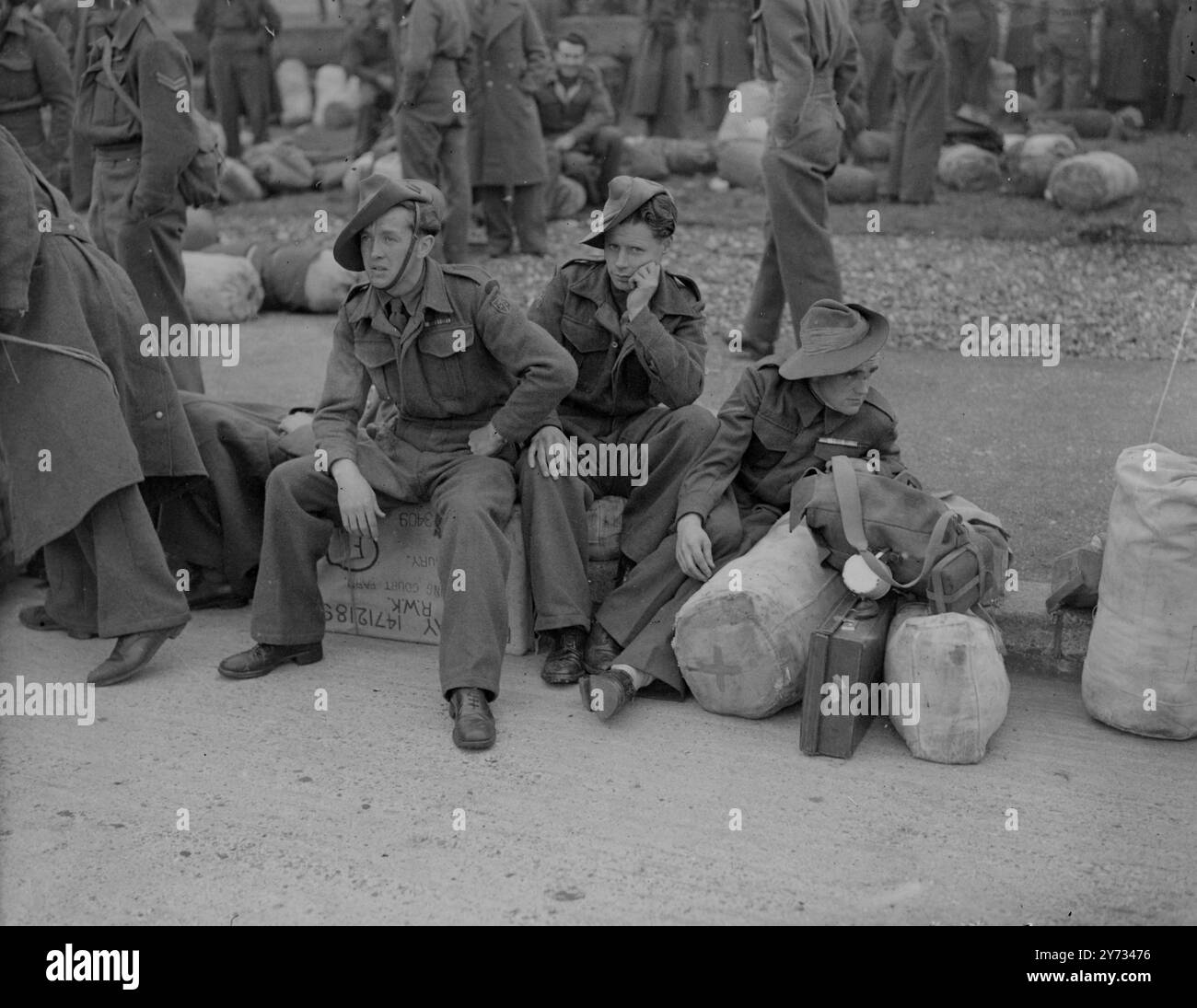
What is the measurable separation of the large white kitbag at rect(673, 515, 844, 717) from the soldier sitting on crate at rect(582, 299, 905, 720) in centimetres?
14

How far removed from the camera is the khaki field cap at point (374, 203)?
14.7 ft

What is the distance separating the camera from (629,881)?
11.3ft

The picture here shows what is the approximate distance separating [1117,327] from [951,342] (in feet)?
3.24

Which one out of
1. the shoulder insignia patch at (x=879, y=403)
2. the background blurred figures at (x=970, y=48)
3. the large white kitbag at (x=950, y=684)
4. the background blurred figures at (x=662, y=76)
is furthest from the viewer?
the background blurred figures at (x=662, y=76)

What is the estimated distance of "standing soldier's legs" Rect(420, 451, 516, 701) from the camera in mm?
4250

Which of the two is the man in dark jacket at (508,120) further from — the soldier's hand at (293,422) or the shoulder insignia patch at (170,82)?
the soldier's hand at (293,422)

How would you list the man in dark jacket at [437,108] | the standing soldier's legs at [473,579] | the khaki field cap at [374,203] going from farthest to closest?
the man in dark jacket at [437,108], the khaki field cap at [374,203], the standing soldier's legs at [473,579]

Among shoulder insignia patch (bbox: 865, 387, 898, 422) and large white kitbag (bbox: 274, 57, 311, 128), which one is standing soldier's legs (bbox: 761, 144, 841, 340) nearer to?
shoulder insignia patch (bbox: 865, 387, 898, 422)

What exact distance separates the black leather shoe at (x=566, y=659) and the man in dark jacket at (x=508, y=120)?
6.15 meters

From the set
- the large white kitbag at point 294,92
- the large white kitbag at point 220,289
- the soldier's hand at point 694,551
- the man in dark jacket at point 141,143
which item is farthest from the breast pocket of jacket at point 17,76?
the large white kitbag at point 294,92

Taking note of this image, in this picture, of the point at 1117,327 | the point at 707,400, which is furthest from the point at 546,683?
the point at 1117,327

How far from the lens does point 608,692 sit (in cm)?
426

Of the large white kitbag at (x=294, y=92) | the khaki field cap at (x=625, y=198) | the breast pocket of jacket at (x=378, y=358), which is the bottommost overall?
the large white kitbag at (x=294, y=92)

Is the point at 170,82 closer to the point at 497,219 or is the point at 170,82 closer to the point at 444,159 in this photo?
the point at 444,159
